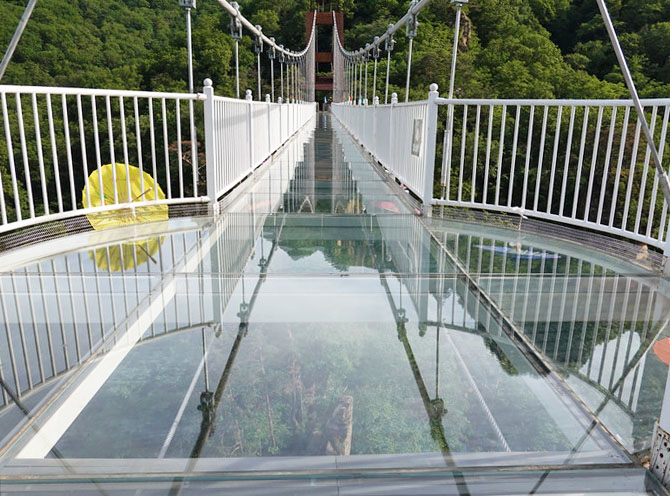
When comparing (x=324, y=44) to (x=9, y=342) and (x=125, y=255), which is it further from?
(x=9, y=342)

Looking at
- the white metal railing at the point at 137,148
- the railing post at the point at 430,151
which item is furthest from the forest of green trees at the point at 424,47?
the railing post at the point at 430,151

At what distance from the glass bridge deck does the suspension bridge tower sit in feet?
162

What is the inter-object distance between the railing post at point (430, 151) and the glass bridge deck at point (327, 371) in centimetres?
111

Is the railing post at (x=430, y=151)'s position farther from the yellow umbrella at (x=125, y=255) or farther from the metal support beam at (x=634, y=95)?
the metal support beam at (x=634, y=95)

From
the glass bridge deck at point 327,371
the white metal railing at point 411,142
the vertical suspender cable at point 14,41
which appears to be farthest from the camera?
the white metal railing at point 411,142

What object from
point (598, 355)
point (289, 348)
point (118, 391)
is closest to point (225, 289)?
point (289, 348)

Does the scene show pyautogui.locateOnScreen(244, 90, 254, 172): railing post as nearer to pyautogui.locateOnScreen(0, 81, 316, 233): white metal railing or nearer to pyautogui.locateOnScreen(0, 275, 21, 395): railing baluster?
pyautogui.locateOnScreen(0, 81, 316, 233): white metal railing

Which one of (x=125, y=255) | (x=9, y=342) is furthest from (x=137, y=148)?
(x=9, y=342)

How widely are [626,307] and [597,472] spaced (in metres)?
1.06

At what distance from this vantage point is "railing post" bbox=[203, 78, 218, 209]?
346cm

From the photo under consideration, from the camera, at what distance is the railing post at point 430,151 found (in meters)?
3.54

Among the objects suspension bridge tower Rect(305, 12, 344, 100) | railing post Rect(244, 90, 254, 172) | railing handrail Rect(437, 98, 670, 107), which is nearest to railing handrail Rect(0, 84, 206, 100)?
railing handrail Rect(437, 98, 670, 107)

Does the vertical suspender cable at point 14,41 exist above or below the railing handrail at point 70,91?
above

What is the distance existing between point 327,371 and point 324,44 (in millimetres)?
60881
